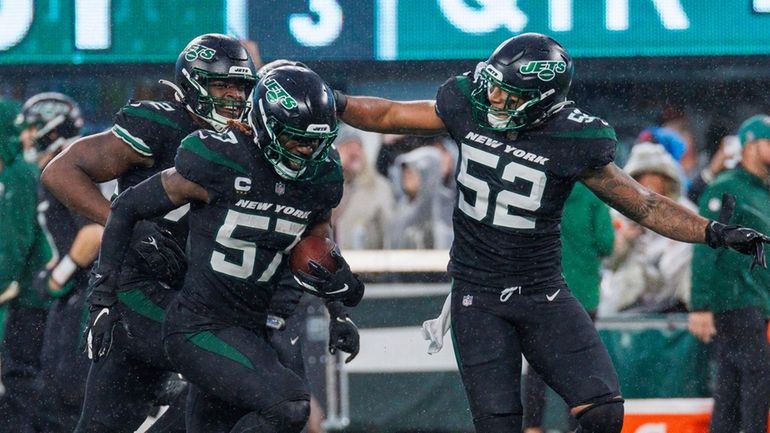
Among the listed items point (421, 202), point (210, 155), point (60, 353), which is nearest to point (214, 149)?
point (210, 155)

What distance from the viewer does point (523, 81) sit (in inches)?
185

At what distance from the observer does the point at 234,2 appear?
21.9ft

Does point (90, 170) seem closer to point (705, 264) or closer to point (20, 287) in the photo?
point (20, 287)

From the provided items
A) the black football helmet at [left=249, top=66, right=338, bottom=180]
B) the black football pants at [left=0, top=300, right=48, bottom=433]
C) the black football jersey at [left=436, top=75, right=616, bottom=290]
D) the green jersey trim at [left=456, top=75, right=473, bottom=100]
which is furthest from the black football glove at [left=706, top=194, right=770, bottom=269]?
the black football pants at [left=0, top=300, right=48, bottom=433]

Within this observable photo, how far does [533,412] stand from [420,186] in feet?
4.55

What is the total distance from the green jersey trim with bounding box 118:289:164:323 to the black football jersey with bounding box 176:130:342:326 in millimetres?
256

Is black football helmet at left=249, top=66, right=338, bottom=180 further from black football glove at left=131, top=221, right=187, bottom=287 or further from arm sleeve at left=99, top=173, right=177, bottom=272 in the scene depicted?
black football glove at left=131, top=221, right=187, bottom=287

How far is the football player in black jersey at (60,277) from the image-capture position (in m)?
6.05

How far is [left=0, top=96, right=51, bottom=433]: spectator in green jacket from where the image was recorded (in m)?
6.57

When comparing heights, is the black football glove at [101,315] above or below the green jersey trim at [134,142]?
below

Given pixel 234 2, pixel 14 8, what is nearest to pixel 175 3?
pixel 234 2

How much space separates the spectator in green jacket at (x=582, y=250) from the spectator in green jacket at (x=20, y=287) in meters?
2.15

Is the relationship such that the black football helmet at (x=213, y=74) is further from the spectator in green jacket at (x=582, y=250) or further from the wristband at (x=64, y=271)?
the spectator in green jacket at (x=582, y=250)

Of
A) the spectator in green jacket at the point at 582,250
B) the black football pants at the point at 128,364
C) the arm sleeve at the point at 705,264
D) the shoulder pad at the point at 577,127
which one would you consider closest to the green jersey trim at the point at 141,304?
the black football pants at the point at 128,364
